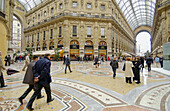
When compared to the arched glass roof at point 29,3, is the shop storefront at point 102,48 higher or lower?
lower

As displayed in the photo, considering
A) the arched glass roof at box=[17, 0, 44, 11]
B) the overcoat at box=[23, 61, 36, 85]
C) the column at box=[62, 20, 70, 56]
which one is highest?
the arched glass roof at box=[17, 0, 44, 11]

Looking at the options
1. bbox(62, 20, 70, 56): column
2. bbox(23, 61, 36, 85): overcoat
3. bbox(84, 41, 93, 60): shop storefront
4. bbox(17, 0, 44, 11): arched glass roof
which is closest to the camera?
bbox(23, 61, 36, 85): overcoat

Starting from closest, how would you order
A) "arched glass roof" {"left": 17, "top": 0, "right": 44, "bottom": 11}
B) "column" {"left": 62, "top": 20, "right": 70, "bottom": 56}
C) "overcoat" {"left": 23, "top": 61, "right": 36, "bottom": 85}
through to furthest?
"overcoat" {"left": 23, "top": 61, "right": 36, "bottom": 85}, "column" {"left": 62, "top": 20, "right": 70, "bottom": 56}, "arched glass roof" {"left": 17, "top": 0, "right": 44, "bottom": 11}

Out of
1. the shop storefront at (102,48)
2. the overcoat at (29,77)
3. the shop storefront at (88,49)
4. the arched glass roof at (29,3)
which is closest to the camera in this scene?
the overcoat at (29,77)

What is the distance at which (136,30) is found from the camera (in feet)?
237

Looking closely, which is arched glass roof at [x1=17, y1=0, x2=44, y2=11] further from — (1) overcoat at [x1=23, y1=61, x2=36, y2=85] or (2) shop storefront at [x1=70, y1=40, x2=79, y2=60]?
(1) overcoat at [x1=23, y1=61, x2=36, y2=85]

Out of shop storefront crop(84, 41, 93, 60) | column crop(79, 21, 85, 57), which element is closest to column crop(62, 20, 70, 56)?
column crop(79, 21, 85, 57)

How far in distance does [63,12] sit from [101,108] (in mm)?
27921

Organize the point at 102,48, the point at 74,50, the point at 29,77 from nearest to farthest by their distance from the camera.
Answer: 1. the point at 29,77
2. the point at 74,50
3. the point at 102,48

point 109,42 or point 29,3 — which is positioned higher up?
point 29,3

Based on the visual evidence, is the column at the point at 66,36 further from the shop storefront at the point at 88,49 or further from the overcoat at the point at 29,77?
the overcoat at the point at 29,77

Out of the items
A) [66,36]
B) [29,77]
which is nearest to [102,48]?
[66,36]

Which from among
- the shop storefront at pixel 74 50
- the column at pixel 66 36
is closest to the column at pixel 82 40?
the shop storefront at pixel 74 50

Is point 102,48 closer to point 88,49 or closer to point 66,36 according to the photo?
point 88,49
